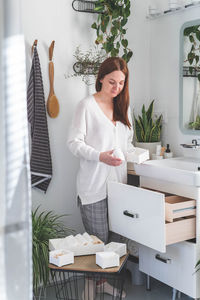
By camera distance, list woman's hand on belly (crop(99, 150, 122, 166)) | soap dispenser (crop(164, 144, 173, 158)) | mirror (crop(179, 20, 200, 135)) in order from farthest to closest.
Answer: soap dispenser (crop(164, 144, 173, 158)) → mirror (crop(179, 20, 200, 135)) → woman's hand on belly (crop(99, 150, 122, 166))

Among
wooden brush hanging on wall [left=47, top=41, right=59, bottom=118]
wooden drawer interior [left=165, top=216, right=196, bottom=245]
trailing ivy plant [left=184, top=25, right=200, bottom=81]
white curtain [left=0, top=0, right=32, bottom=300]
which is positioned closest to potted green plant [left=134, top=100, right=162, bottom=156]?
trailing ivy plant [left=184, top=25, right=200, bottom=81]

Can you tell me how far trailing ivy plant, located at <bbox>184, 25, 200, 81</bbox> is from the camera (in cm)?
293

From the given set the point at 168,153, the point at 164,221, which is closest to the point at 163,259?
the point at 164,221

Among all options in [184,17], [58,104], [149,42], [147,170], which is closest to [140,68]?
[149,42]

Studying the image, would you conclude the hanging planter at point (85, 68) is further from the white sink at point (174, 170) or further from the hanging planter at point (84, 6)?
the white sink at point (174, 170)

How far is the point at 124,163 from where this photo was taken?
2807 millimetres

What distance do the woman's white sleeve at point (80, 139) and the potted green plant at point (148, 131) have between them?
2.39 feet

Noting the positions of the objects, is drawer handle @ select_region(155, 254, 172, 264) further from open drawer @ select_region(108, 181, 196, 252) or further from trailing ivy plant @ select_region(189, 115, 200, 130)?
trailing ivy plant @ select_region(189, 115, 200, 130)

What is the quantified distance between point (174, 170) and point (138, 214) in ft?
1.13

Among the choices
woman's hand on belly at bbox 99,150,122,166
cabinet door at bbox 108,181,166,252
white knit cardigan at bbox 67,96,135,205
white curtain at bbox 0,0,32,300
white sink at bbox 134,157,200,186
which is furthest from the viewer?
white knit cardigan at bbox 67,96,135,205

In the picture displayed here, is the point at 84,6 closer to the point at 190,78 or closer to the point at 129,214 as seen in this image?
the point at 190,78

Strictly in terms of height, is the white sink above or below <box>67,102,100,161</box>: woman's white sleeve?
below

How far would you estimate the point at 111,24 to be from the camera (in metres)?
3.13

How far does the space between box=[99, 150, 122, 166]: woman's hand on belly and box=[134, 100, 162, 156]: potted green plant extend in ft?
2.50
